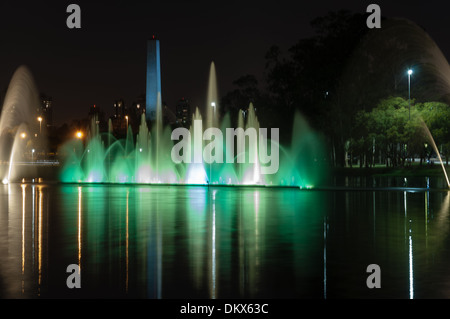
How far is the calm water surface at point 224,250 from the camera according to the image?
900 centimetres

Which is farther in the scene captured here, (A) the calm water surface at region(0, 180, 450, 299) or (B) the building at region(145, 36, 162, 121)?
(B) the building at region(145, 36, 162, 121)

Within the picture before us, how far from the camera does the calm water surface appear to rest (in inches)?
354

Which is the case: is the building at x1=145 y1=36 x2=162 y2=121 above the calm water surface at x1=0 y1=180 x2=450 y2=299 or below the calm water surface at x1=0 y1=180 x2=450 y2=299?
above

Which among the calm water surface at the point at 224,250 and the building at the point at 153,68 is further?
the building at the point at 153,68

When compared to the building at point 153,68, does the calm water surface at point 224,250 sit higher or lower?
lower

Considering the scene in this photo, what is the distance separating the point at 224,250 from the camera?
1231 cm

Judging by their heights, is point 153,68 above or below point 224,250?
above

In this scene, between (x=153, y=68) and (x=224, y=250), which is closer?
(x=224, y=250)

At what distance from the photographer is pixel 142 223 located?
1677cm
